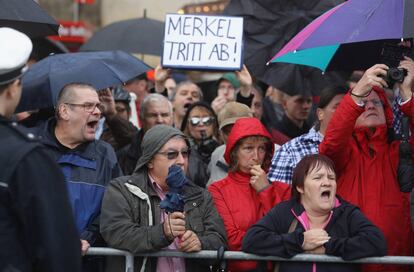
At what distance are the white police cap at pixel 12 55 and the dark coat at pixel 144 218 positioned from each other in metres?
1.91

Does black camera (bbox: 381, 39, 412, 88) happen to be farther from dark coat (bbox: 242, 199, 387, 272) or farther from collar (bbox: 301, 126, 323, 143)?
dark coat (bbox: 242, 199, 387, 272)

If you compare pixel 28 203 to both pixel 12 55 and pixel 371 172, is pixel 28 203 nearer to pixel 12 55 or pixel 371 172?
pixel 12 55

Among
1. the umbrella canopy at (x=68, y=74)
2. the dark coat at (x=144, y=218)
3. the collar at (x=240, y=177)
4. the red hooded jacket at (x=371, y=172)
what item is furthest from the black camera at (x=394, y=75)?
the umbrella canopy at (x=68, y=74)

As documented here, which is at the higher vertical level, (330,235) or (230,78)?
(230,78)

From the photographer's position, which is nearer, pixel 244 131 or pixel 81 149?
pixel 81 149

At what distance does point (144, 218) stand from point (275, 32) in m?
2.81

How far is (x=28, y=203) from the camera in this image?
4.69 meters

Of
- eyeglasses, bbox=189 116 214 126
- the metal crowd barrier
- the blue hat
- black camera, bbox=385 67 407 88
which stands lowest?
the metal crowd barrier

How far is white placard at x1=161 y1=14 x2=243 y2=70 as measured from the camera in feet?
27.8

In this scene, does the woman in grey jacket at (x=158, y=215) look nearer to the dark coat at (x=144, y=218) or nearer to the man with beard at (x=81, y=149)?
the dark coat at (x=144, y=218)

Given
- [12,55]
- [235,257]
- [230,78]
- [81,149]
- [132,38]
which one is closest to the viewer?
[12,55]

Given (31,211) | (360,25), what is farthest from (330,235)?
(31,211)

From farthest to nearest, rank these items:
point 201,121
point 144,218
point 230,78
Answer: point 230,78 < point 201,121 < point 144,218

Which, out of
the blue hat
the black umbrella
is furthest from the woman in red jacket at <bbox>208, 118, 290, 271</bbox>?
the blue hat
